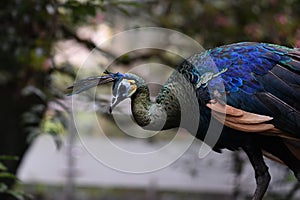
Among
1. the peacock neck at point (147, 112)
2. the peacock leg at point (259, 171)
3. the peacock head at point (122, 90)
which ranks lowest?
the peacock leg at point (259, 171)

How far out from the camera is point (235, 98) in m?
2.24

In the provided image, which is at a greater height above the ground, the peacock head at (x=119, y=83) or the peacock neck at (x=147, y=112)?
the peacock head at (x=119, y=83)

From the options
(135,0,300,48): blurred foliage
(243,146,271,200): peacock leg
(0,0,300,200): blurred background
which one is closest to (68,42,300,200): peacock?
(243,146,271,200): peacock leg

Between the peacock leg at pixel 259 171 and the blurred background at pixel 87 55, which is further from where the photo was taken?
the blurred background at pixel 87 55

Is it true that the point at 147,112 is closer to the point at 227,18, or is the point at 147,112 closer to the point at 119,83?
the point at 119,83

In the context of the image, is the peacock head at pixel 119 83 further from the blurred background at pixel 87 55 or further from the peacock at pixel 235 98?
the blurred background at pixel 87 55

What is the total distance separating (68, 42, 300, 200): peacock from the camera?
2203 millimetres

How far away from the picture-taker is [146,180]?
7.78m

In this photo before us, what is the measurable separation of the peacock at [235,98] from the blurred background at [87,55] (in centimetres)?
72

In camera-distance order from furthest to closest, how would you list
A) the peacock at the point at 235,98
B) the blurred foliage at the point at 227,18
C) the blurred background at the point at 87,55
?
the blurred foliage at the point at 227,18, the blurred background at the point at 87,55, the peacock at the point at 235,98

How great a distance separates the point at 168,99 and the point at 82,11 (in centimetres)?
117

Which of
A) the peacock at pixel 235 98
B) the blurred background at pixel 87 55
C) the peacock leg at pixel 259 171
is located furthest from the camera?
the blurred background at pixel 87 55

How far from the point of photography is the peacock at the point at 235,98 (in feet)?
7.23

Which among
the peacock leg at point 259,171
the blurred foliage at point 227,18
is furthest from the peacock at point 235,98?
the blurred foliage at point 227,18
